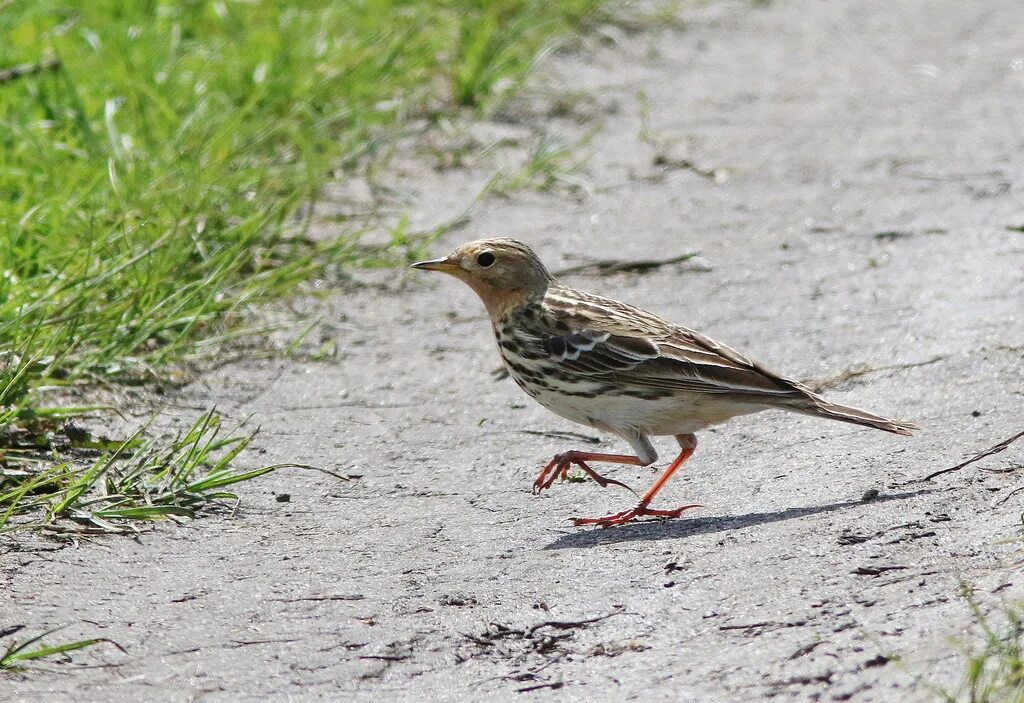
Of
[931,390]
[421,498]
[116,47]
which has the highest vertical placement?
[116,47]

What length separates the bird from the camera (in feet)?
17.3

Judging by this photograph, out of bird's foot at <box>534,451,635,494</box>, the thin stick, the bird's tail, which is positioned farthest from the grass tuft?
the thin stick

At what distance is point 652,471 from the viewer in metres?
5.98

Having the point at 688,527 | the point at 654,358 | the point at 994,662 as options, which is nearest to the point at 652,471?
the point at 654,358

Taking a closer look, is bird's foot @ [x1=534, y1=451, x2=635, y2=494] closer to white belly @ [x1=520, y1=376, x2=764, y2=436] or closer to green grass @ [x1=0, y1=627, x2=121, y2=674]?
white belly @ [x1=520, y1=376, x2=764, y2=436]

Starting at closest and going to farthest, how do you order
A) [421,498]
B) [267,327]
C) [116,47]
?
1. [421,498]
2. [267,327]
3. [116,47]

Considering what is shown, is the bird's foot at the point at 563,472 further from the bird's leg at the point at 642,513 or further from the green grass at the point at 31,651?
the green grass at the point at 31,651

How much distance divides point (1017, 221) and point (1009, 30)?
14.3 feet

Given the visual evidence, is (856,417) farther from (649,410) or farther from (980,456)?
(649,410)

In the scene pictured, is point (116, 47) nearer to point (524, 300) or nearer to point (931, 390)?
point (524, 300)

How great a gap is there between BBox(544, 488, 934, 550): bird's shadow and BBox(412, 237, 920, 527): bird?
0.10 meters

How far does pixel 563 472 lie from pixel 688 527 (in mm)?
723

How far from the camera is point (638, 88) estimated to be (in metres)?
10.7

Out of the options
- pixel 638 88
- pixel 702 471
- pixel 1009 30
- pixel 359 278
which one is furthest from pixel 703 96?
pixel 702 471
